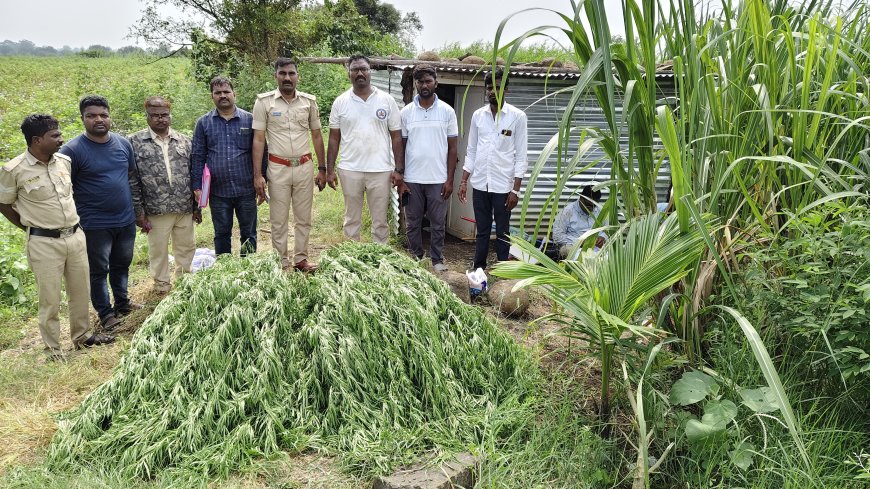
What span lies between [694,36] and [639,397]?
150 centimetres

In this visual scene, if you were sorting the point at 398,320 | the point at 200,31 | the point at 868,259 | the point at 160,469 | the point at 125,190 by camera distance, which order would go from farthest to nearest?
the point at 200,31 → the point at 125,190 → the point at 398,320 → the point at 160,469 → the point at 868,259

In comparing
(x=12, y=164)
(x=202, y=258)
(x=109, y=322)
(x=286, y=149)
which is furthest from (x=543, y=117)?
(x=12, y=164)

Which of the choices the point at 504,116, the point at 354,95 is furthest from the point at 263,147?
the point at 504,116

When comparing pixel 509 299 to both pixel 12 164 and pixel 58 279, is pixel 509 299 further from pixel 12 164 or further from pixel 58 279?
pixel 12 164

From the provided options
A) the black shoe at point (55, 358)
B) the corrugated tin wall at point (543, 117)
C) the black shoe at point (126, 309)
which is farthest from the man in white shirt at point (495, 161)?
the black shoe at point (55, 358)

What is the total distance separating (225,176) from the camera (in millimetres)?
5000

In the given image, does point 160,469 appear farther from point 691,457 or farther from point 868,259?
point 868,259

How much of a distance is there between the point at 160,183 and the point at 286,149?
3.36ft

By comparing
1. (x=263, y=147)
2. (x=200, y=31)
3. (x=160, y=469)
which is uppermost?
(x=200, y=31)

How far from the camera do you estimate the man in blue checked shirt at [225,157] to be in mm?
4926

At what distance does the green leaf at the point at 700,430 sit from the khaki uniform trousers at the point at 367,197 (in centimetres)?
345

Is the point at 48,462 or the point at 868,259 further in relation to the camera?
the point at 48,462

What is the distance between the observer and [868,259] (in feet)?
7.55

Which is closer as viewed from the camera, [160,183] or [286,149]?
[160,183]
